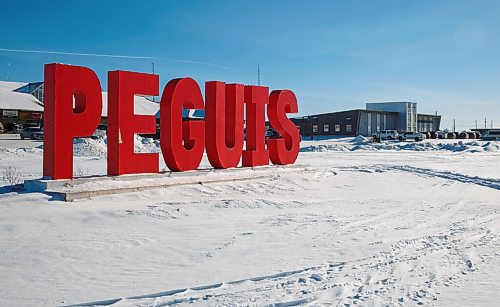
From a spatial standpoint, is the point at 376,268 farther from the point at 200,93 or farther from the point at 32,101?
the point at 32,101

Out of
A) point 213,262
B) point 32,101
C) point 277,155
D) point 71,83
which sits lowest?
point 213,262

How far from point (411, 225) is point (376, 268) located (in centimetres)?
379

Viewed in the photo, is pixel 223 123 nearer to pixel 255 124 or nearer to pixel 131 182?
pixel 255 124

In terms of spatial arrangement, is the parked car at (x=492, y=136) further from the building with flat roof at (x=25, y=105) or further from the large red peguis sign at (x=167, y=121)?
the large red peguis sign at (x=167, y=121)

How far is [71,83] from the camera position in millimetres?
12023

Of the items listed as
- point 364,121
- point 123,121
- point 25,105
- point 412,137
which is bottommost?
point 123,121

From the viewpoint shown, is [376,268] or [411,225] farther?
[411,225]

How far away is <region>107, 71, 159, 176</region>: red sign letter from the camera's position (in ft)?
42.7

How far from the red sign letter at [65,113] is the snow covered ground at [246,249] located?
3.78ft

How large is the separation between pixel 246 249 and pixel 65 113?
619 centimetres

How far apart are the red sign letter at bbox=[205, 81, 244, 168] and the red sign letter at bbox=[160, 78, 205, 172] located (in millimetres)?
416

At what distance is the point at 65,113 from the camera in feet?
39.1

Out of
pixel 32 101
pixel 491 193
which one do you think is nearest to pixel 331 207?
pixel 491 193

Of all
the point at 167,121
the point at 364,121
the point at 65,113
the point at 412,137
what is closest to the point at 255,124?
the point at 167,121
